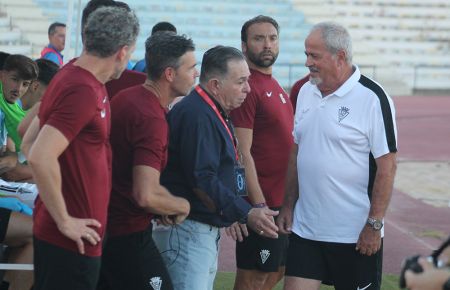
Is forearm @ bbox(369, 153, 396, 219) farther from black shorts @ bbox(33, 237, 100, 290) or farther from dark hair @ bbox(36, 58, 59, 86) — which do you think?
dark hair @ bbox(36, 58, 59, 86)

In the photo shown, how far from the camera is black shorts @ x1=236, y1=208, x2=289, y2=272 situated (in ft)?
19.4

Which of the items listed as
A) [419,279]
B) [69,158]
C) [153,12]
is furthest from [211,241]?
[153,12]

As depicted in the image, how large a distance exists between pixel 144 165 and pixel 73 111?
62 centimetres

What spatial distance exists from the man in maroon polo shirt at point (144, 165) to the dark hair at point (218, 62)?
8.7 inches

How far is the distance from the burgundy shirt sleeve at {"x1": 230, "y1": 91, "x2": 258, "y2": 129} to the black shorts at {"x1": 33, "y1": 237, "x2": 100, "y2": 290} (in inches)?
77.4

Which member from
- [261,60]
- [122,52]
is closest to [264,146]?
[261,60]

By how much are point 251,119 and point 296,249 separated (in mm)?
960

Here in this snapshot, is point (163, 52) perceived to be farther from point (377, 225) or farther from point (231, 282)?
point (231, 282)

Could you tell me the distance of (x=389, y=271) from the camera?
808 centimetres

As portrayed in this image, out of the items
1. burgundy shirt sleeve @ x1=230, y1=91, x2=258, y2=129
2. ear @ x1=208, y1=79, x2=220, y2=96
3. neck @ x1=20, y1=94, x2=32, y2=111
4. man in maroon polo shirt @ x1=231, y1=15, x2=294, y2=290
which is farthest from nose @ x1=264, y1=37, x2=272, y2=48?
neck @ x1=20, y1=94, x2=32, y2=111

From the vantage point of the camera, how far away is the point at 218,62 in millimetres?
4926

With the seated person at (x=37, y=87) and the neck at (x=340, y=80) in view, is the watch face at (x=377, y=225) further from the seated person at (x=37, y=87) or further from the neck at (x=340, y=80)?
the seated person at (x=37, y=87)

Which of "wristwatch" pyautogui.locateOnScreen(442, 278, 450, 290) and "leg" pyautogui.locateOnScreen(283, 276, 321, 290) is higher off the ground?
"wristwatch" pyautogui.locateOnScreen(442, 278, 450, 290)

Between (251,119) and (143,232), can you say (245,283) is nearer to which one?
(251,119)
